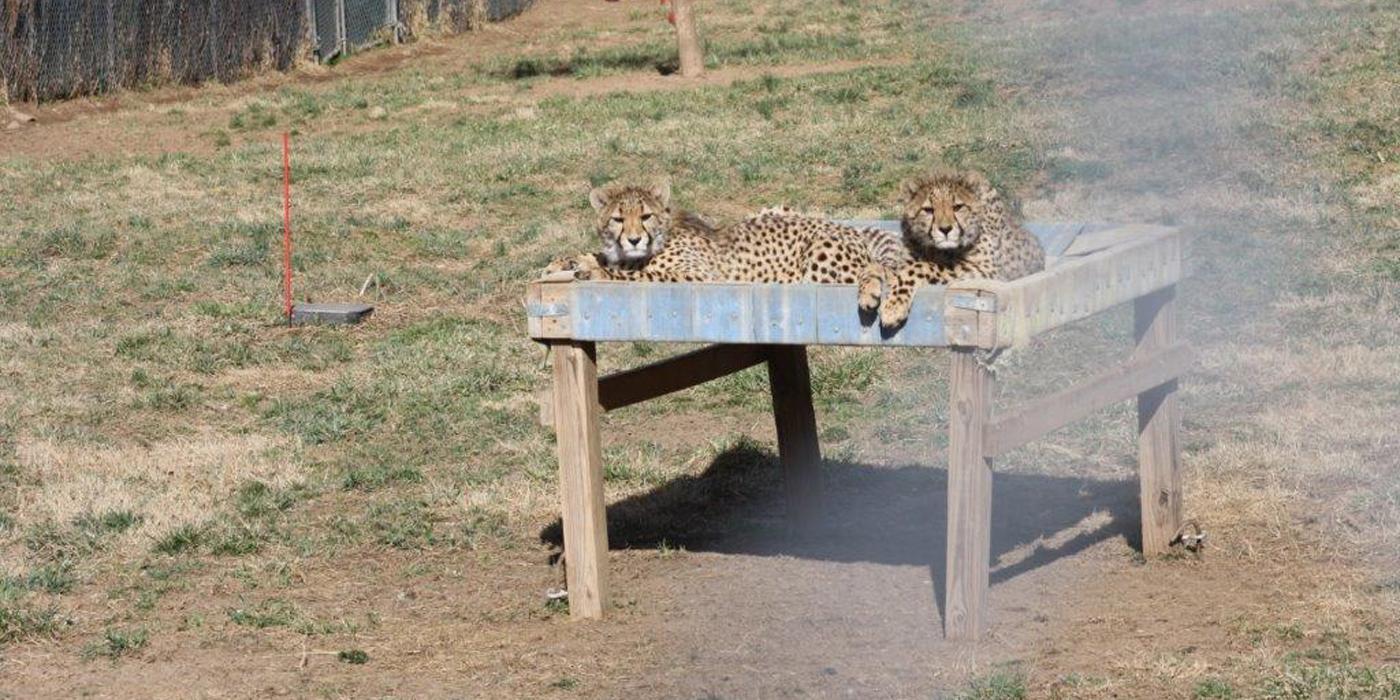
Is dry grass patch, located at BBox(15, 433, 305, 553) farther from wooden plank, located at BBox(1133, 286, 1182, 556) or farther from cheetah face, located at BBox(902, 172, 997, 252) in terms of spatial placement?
wooden plank, located at BBox(1133, 286, 1182, 556)

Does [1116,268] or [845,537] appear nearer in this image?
[1116,268]

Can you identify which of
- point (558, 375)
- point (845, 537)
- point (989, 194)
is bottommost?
point (845, 537)

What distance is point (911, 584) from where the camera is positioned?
636cm

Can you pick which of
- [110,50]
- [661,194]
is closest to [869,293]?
[661,194]

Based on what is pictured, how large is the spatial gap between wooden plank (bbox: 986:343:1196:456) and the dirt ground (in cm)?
57

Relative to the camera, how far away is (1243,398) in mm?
8500

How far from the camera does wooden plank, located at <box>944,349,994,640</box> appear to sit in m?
5.45

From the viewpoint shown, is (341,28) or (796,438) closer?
(796,438)

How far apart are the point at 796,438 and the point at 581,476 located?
139 centimetres

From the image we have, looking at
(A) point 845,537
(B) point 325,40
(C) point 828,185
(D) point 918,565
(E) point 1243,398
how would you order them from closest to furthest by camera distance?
(D) point 918,565, (A) point 845,537, (E) point 1243,398, (C) point 828,185, (B) point 325,40

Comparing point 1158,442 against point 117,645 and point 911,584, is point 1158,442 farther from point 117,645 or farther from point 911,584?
point 117,645

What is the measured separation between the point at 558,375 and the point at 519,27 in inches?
899

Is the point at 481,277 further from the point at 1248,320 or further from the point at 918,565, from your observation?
the point at 918,565

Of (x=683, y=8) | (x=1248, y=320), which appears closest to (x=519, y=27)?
(x=683, y=8)
